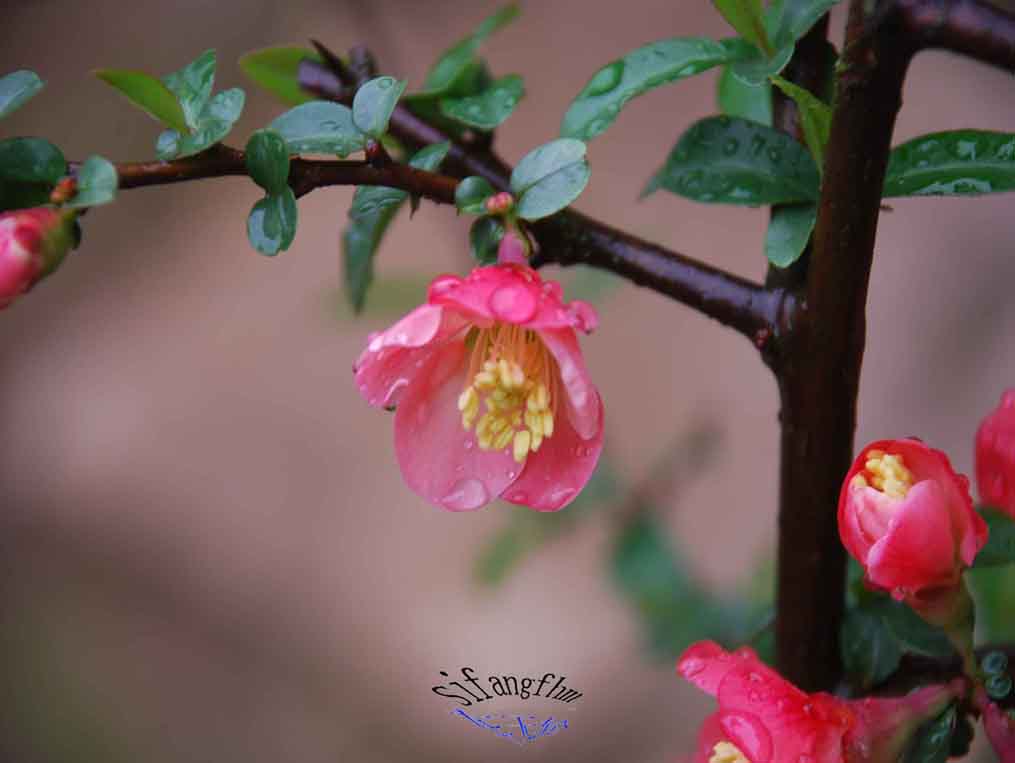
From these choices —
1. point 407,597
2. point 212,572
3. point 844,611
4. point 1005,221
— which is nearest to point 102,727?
point 212,572

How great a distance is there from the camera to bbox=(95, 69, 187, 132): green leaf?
404 millimetres

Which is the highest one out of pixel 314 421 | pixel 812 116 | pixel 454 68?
pixel 314 421

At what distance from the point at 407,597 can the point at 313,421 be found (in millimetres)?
313

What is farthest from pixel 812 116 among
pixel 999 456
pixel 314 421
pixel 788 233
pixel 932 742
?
pixel 314 421

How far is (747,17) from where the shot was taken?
1.43ft

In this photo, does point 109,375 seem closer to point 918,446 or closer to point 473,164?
point 473,164

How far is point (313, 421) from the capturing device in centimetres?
161

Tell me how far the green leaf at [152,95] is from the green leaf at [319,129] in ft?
0.12

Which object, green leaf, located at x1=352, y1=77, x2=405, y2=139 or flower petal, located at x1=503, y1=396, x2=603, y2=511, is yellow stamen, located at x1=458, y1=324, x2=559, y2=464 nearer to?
flower petal, located at x1=503, y1=396, x2=603, y2=511

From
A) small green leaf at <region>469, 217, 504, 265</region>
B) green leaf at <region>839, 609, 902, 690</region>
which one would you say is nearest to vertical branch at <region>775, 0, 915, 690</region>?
green leaf at <region>839, 609, 902, 690</region>

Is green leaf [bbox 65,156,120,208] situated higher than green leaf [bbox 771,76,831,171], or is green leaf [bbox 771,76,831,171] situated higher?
green leaf [bbox 771,76,831,171]

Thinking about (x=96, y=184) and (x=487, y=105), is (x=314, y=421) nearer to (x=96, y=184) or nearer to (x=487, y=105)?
(x=487, y=105)

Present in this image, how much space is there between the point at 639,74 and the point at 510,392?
0.14m

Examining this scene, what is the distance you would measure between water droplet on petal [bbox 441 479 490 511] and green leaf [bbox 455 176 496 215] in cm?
12
